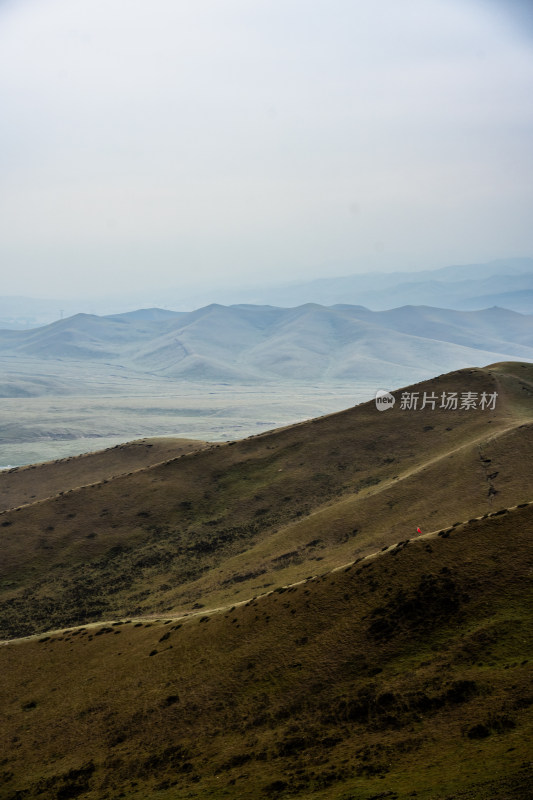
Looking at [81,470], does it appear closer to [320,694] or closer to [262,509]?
[262,509]

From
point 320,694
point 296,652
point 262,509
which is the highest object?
point 296,652

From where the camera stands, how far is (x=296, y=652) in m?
46.4

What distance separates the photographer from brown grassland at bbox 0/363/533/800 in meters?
34.0

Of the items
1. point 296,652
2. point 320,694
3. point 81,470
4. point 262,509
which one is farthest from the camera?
point 81,470

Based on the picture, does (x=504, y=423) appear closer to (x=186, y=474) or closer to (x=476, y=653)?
(x=186, y=474)

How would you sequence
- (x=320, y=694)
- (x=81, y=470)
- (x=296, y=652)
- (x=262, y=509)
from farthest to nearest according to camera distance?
(x=81, y=470) → (x=262, y=509) → (x=296, y=652) → (x=320, y=694)

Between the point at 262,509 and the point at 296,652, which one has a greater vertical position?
the point at 296,652

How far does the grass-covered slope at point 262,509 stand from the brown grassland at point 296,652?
0.54 m

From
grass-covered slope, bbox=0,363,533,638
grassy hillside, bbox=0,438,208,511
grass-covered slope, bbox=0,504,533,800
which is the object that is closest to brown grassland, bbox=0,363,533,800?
grass-covered slope, bbox=0,504,533,800

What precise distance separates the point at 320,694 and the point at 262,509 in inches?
2522

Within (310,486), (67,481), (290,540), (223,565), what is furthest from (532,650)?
(67,481)

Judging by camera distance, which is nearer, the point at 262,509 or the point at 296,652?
the point at 296,652

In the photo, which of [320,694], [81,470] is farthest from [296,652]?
[81,470]

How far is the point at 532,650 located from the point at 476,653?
365 cm
